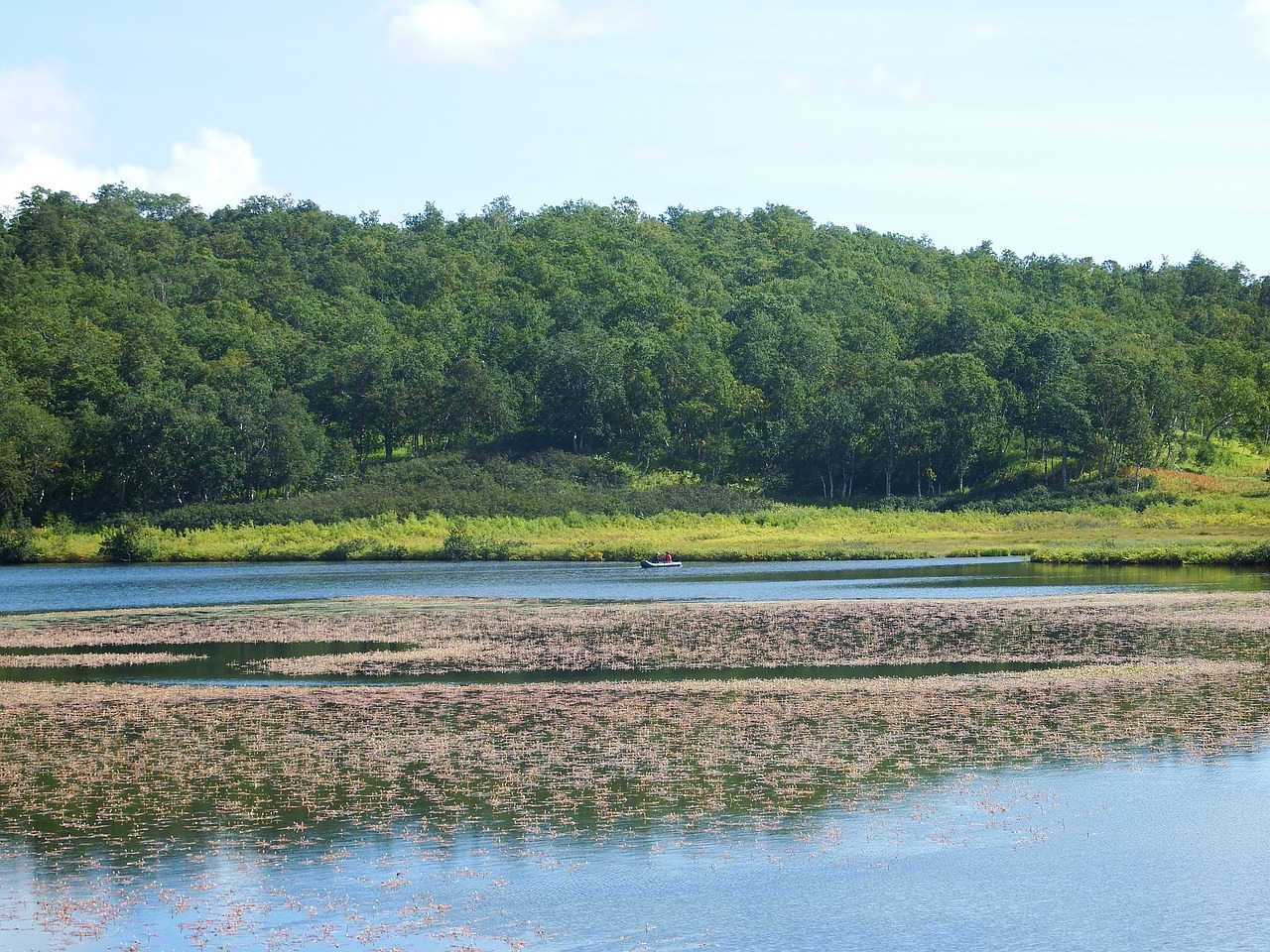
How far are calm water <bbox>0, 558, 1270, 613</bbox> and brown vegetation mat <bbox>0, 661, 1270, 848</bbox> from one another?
1009 inches

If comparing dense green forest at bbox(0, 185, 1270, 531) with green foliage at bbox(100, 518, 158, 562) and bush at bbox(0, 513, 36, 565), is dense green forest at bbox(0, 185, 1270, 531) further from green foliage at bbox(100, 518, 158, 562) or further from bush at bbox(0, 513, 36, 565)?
green foliage at bbox(100, 518, 158, 562)

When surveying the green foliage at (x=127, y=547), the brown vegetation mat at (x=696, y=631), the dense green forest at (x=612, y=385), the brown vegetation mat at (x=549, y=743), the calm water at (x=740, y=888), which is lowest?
the calm water at (x=740, y=888)

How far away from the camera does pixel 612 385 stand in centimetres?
12938

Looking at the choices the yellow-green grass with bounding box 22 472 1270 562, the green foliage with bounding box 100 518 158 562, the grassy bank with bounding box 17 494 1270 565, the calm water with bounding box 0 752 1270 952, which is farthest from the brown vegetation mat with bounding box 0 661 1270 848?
the green foliage with bounding box 100 518 158 562

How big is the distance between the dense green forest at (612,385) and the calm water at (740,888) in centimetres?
8919

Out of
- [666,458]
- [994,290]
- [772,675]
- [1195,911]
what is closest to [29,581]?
[772,675]

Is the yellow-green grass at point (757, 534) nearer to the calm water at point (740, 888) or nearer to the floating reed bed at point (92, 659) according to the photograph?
the floating reed bed at point (92, 659)

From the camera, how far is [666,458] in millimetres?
130625

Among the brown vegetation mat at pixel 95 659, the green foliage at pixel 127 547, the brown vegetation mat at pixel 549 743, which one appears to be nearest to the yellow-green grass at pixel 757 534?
the green foliage at pixel 127 547

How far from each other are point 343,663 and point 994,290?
15435cm

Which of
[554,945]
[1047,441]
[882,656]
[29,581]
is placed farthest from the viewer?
[1047,441]

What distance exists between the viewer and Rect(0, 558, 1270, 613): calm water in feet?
200

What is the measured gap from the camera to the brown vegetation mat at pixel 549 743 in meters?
22.8

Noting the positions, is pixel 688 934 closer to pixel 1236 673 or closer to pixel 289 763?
pixel 289 763
